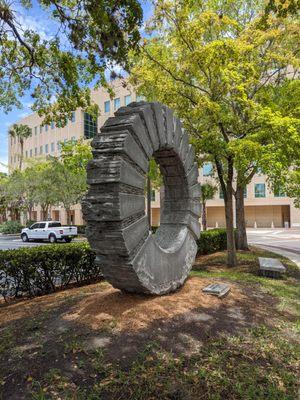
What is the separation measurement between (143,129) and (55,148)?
54357 mm

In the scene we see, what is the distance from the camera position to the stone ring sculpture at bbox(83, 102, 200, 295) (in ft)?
16.6

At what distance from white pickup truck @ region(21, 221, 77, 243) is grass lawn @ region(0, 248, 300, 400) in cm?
2112

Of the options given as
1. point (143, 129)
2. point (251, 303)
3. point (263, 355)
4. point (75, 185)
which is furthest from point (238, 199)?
point (75, 185)

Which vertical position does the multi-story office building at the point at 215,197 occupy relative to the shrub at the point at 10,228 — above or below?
above

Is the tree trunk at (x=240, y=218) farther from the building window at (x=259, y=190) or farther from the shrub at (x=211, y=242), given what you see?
the building window at (x=259, y=190)

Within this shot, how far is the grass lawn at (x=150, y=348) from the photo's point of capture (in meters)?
3.50

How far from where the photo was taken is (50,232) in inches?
1112

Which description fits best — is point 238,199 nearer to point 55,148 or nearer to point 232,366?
point 232,366

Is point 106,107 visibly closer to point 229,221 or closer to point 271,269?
point 229,221

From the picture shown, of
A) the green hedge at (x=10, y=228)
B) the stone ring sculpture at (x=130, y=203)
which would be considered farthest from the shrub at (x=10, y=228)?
the stone ring sculpture at (x=130, y=203)

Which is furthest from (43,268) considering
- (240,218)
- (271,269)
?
(240,218)

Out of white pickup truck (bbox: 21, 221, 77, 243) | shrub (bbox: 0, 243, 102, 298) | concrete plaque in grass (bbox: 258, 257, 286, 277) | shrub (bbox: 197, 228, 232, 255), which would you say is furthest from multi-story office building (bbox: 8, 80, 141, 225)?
shrub (bbox: 0, 243, 102, 298)

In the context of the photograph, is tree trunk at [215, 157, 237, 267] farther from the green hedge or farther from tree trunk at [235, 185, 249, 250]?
the green hedge

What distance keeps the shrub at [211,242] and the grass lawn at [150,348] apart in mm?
7878
